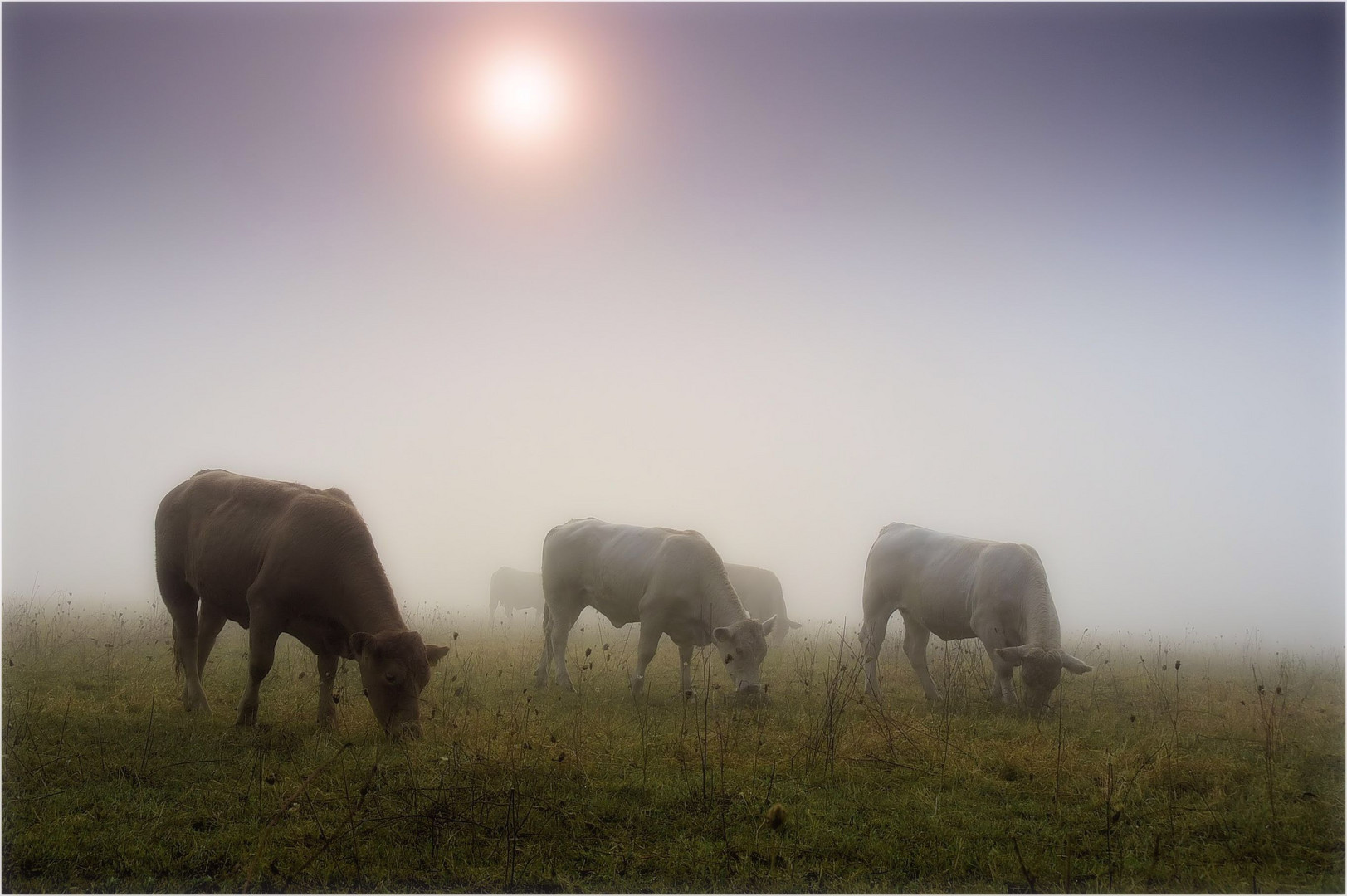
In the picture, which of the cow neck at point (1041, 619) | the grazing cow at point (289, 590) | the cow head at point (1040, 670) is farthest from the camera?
the cow neck at point (1041, 619)

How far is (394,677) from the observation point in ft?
25.0

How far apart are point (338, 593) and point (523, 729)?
2.50 m

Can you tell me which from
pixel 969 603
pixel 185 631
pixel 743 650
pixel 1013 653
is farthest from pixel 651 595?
pixel 185 631

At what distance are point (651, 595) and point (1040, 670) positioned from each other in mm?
5380

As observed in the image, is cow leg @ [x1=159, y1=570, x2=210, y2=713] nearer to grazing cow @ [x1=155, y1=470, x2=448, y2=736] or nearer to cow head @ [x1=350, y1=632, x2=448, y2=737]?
grazing cow @ [x1=155, y1=470, x2=448, y2=736]

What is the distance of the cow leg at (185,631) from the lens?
929 cm

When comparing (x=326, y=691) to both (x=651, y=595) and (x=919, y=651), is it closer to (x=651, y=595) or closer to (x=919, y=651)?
(x=651, y=595)

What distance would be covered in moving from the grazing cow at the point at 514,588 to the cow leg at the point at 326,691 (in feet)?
105

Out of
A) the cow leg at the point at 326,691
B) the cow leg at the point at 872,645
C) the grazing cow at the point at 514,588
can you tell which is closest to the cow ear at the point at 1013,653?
the cow leg at the point at 872,645

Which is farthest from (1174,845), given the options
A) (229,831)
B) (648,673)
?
(648,673)

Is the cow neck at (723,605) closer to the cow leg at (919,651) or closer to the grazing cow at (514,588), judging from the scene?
the cow leg at (919,651)

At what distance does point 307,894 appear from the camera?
→ 178 inches

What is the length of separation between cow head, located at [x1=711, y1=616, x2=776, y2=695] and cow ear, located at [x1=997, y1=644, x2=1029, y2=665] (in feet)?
9.89

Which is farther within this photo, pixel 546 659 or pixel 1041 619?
pixel 546 659
